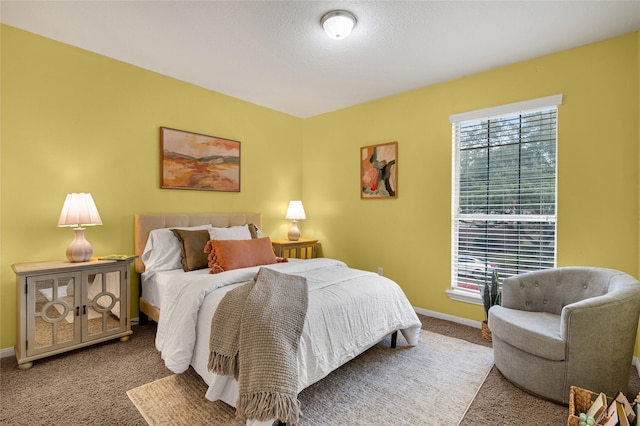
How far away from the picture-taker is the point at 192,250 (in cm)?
301

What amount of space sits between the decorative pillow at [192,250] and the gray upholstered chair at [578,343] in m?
2.51

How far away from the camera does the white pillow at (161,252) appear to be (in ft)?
10.0

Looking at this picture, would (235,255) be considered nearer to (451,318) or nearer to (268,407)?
(268,407)

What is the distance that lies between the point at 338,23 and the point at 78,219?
2566 millimetres

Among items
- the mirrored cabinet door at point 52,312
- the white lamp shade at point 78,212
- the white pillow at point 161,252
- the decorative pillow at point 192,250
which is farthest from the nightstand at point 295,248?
the mirrored cabinet door at point 52,312

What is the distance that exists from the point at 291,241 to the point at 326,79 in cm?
206

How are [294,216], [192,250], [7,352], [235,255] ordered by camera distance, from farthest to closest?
[294,216] → [192,250] → [235,255] → [7,352]

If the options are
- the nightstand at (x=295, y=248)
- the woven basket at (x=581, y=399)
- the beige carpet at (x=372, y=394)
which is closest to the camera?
the woven basket at (x=581, y=399)

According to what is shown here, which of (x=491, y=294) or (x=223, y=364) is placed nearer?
(x=223, y=364)

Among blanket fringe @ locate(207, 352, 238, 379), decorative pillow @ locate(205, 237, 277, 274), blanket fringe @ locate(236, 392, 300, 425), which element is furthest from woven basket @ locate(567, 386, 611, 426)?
decorative pillow @ locate(205, 237, 277, 274)

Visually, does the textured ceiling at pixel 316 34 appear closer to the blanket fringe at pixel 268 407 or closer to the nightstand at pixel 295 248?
the nightstand at pixel 295 248

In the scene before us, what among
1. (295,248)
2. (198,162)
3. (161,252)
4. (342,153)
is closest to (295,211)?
(295,248)

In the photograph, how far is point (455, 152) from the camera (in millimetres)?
3512

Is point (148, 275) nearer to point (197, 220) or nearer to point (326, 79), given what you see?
point (197, 220)
